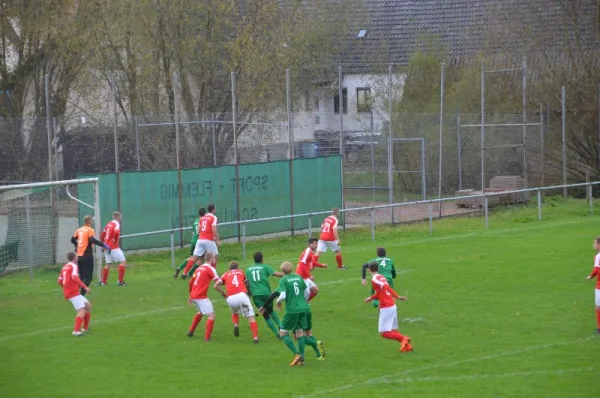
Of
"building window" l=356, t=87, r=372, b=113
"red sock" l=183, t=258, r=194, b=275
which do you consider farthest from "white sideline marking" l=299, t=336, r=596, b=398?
"building window" l=356, t=87, r=372, b=113

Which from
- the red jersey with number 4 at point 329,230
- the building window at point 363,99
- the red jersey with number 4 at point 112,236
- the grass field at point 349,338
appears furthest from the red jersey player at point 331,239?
the building window at point 363,99

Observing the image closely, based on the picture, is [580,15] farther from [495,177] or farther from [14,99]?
[14,99]

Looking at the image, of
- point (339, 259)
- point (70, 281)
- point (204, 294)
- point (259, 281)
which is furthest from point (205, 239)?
point (70, 281)

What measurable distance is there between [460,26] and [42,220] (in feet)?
106

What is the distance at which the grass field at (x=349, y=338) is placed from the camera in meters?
15.4

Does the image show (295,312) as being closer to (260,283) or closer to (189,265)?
(260,283)

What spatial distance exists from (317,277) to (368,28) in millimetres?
32601

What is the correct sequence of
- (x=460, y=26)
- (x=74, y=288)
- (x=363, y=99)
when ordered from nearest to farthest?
(x=74, y=288)
(x=363, y=99)
(x=460, y=26)

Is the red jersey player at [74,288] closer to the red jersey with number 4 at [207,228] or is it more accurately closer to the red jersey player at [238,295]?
the red jersey player at [238,295]

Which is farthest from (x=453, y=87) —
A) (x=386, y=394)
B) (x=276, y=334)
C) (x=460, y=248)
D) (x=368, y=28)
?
(x=386, y=394)

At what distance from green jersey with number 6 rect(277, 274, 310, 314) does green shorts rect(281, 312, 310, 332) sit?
2.6 inches

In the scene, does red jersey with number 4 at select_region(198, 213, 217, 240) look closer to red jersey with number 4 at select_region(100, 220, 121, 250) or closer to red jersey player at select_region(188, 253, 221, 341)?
red jersey with number 4 at select_region(100, 220, 121, 250)

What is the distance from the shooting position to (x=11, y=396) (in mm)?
14891

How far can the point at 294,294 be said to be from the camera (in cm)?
1678
